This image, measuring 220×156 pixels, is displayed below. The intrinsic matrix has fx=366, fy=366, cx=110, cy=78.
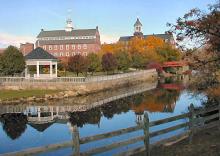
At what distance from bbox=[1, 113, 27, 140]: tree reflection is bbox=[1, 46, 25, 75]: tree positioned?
23.1m

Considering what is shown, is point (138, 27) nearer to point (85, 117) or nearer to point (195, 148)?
point (85, 117)

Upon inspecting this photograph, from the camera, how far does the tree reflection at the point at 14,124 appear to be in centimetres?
2288

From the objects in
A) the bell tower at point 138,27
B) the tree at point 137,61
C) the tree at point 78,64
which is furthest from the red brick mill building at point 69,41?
the tree at point 78,64

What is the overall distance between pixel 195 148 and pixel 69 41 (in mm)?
117503

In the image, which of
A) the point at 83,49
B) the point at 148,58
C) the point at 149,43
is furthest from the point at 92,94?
the point at 83,49

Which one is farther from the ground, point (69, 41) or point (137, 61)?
point (69, 41)

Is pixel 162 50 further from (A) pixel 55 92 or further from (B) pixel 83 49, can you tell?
(A) pixel 55 92

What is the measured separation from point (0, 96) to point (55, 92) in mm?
6905

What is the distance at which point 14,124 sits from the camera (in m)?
26.1

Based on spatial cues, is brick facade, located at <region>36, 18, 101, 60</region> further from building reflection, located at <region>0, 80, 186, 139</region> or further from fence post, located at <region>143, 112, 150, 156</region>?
fence post, located at <region>143, 112, 150, 156</region>

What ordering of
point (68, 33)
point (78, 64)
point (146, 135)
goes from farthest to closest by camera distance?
point (68, 33), point (78, 64), point (146, 135)

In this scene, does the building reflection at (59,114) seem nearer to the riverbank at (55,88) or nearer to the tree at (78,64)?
the riverbank at (55,88)

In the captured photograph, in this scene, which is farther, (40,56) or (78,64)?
(78,64)

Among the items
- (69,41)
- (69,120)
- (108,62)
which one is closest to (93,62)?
(108,62)
